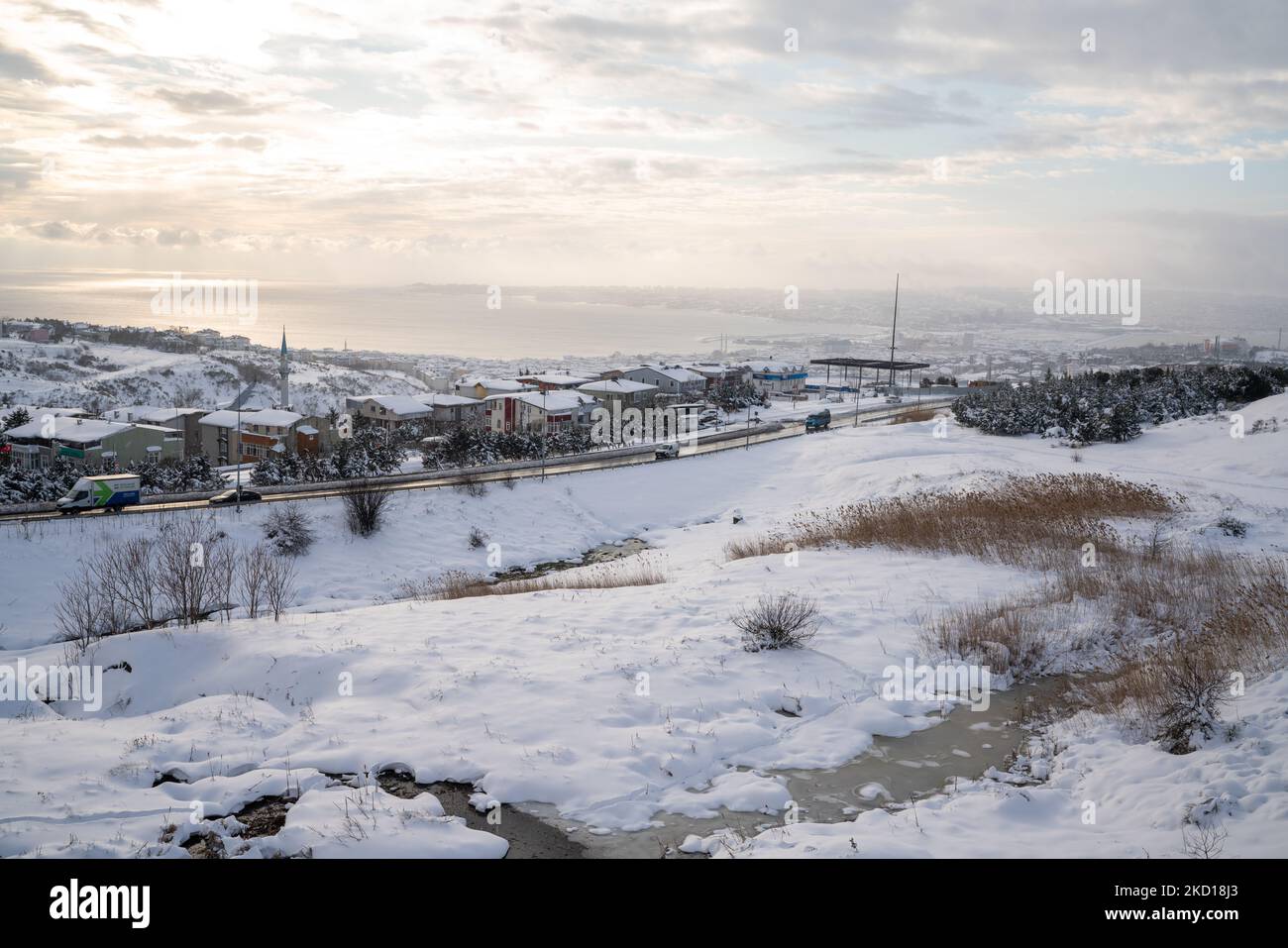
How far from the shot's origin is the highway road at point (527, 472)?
90.7 ft

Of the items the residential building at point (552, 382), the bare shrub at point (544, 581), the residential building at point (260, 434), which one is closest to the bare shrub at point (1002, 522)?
the bare shrub at point (544, 581)

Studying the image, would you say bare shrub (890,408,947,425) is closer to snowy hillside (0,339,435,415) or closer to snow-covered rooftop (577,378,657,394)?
snow-covered rooftop (577,378,657,394)

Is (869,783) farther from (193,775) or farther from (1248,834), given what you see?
(193,775)

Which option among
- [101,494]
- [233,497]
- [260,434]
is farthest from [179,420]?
[233,497]

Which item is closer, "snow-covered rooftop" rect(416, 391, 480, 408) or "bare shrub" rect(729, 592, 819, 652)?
"bare shrub" rect(729, 592, 819, 652)

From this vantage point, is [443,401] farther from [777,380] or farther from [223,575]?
[777,380]

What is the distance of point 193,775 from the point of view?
7.33 metres

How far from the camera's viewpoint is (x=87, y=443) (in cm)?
4134

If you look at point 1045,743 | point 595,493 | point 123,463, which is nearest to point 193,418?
point 123,463

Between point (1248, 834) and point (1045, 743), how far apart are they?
2.73 meters

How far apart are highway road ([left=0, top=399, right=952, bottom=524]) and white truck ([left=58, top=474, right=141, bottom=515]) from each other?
31 centimetres

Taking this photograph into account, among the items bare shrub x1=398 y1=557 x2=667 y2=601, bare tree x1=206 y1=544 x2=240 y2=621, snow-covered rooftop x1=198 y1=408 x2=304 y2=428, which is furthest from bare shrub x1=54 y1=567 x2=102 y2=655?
snow-covered rooftop x1=198 y1=408 x2=304 y2=428

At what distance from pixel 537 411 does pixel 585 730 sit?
51.2m

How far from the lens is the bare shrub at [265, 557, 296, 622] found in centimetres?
1739
